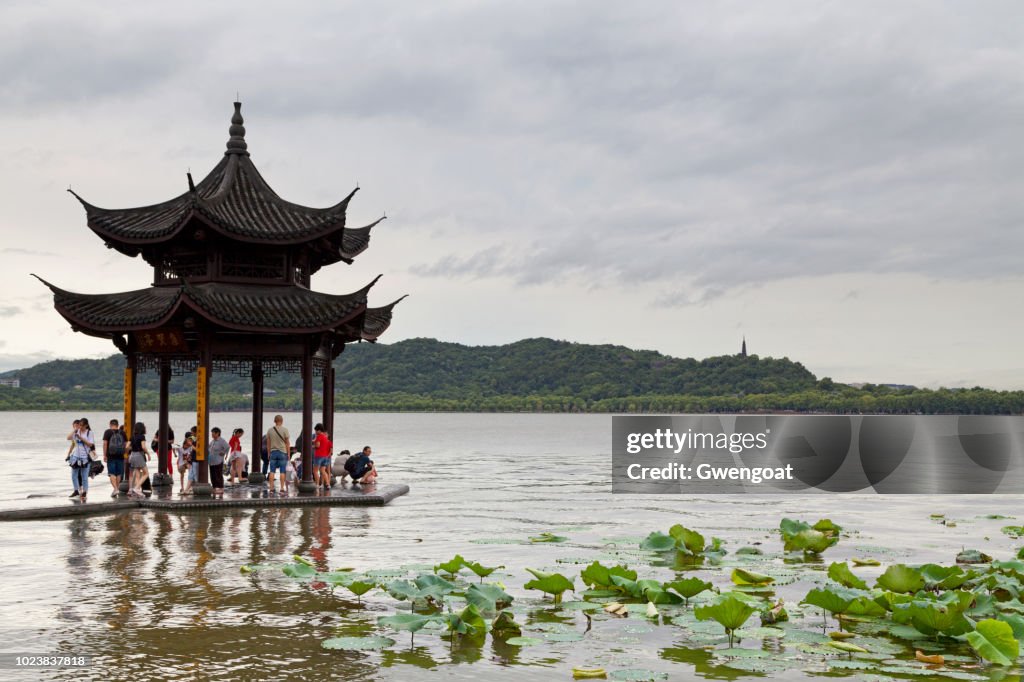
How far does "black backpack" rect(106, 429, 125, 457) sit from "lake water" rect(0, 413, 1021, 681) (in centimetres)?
142

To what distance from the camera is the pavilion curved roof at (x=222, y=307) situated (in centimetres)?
2331

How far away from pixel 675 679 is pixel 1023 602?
5.60 m

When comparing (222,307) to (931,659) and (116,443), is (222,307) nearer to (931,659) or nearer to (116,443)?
(116,443)

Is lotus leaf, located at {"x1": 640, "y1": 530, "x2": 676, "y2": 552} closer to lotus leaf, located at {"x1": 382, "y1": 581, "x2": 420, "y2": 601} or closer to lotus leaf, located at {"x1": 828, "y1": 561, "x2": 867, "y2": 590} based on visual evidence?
lotus leaf, located at {"x1": 828, "y1": 561, "x2": 867, "y2": 590}

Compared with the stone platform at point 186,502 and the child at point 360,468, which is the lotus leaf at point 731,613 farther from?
the child at point 360,468

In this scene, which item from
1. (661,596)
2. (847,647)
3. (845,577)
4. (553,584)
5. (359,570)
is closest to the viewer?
(847,647)

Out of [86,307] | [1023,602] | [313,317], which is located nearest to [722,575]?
[1023,602]

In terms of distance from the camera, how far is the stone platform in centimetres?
2105

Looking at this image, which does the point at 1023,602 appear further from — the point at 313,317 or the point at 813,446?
the point at 813,446

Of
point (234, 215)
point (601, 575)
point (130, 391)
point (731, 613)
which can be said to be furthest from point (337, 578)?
point (130, 391)

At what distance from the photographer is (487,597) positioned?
1130 centimetres

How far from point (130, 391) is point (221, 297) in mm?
4098

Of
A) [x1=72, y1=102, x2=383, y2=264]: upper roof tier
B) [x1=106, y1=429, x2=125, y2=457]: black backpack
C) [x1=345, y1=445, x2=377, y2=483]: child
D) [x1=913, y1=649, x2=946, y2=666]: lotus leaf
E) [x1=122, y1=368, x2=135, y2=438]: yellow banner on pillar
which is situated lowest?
[x1=913, y1=649, x2=946, y2=666]: lotus leaf

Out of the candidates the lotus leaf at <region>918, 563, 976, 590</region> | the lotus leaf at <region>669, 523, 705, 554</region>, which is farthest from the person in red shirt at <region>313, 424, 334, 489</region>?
the lotus leaf at <region>918, 563, 976, 590</region>
